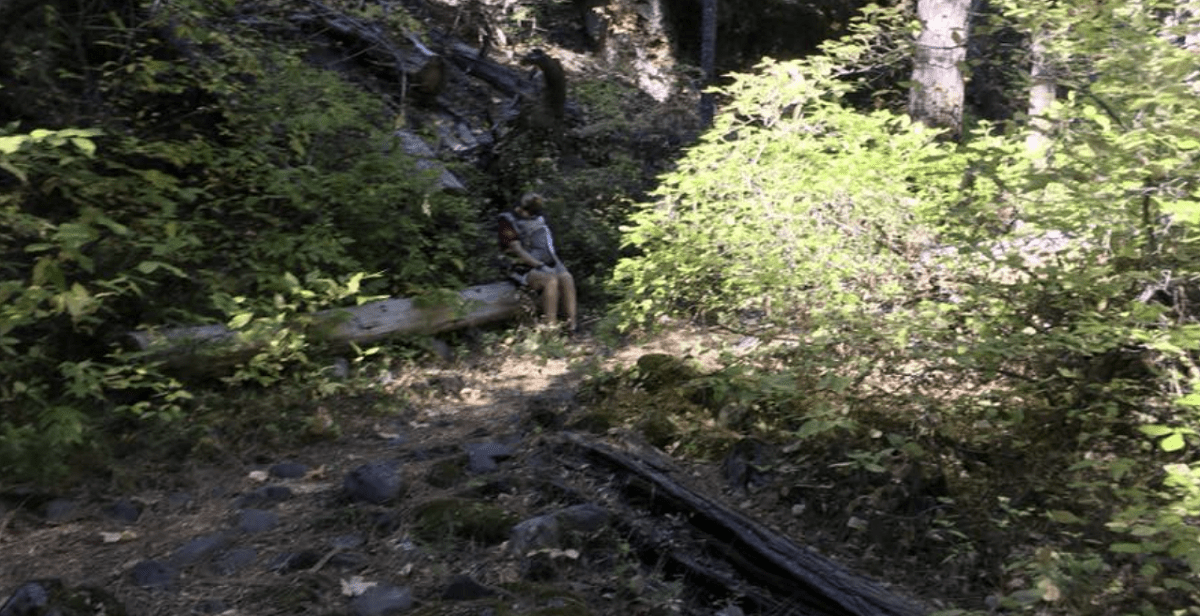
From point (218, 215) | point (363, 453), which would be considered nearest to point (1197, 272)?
point (363, 453)

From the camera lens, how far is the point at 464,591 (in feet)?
13.6

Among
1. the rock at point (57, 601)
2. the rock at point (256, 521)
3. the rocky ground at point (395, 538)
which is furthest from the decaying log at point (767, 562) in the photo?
the rock at point (57, 601)

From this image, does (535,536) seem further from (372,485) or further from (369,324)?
(369,324)

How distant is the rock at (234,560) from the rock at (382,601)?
2.63 feet

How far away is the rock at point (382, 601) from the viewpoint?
4.04 meters

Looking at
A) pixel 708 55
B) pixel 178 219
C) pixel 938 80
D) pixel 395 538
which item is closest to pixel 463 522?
pixel 395 538

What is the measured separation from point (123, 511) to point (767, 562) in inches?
136

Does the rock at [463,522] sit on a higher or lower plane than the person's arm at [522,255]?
lower

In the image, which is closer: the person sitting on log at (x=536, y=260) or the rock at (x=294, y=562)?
the rock at (x=294, y=562)

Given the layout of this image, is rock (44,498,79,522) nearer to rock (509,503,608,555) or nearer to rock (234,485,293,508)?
rock (234,485,293,508)

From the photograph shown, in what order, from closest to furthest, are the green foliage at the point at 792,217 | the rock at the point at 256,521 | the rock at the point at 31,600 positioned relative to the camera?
the rock at the point at 31,600 < the rock at the point at 256,521 < the green foliage at the point at 792,217

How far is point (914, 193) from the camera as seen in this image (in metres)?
7.44

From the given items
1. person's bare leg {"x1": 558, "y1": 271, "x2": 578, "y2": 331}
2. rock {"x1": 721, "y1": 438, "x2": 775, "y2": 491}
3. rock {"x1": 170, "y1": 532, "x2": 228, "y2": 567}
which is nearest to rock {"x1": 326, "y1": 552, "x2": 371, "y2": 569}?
rock {"x1": 170, "y1": 532, "x2": 228, "y2": 567}

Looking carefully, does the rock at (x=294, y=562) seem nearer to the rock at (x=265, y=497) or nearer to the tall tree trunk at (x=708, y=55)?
the rock at (x=265, y=497)
